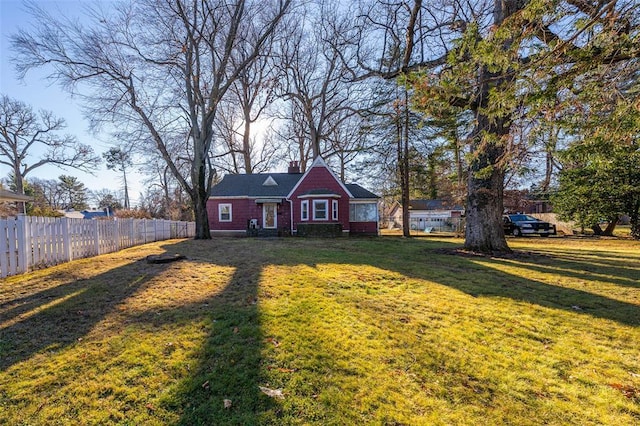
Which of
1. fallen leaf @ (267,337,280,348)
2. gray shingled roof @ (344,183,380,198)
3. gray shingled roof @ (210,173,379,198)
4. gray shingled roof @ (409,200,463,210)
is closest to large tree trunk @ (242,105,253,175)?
gray shingled roof @ (210,173,379,198)

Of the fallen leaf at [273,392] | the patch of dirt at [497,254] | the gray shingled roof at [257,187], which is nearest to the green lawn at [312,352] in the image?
the fallen leaf at [273,392]

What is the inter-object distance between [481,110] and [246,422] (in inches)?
201

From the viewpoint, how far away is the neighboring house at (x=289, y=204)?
19.3 m

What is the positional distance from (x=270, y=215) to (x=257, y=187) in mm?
2434

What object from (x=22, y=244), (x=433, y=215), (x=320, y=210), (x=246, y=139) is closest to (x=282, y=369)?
(x=22, y=244)

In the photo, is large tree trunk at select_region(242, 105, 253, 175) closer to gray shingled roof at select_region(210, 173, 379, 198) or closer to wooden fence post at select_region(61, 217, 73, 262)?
gray shingled roof at select_region(210, 173, 379, 198)

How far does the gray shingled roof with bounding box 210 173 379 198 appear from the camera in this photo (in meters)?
21.3

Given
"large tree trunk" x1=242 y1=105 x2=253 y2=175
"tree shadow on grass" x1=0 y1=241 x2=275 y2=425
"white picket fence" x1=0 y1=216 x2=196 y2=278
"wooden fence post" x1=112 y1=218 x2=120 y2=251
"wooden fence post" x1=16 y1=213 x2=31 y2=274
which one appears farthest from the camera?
"large tree trunk" x1=242 y1=105 x2=253 y2=175

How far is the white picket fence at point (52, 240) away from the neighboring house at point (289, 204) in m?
9.57

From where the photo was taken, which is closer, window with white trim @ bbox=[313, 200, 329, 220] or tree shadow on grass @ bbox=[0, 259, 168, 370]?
tree shadow on grass @ bbox=[0, 259, 168, 370]

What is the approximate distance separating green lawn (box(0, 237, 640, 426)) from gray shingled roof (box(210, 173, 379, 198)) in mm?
15711

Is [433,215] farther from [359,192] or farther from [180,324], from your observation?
[180,324]

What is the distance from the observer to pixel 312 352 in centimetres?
304

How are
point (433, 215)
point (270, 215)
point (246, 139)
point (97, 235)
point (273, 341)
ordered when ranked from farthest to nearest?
point (433, 215) < point (246, 139) < point (270, 215) < point (97, 235) < point (273, 341)
